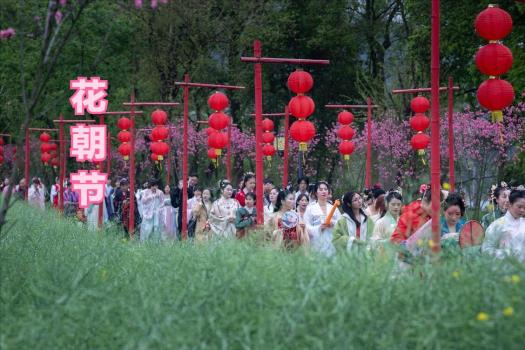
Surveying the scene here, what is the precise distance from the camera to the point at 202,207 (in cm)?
1844

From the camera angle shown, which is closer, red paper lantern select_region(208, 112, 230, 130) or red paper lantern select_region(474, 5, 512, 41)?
red paper lantern select_region(474, 5, 512, 41)

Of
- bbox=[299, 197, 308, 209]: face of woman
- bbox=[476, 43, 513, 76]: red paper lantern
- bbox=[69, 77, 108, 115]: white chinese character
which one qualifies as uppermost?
bbox=[69, 77, 108, 115]: white chinese character

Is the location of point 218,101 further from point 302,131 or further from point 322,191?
point 322,191

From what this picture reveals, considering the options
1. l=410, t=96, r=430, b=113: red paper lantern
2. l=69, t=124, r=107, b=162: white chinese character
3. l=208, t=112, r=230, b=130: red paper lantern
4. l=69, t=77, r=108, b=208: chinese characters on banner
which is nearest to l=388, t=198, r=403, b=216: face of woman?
l=410, t=96, r=430, b=113: red paper lantern

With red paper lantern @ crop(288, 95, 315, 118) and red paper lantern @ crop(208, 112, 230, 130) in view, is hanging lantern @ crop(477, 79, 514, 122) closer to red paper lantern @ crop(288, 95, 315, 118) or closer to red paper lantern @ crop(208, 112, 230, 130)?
red paper lantern @ crop(288, 95, 315, 118)

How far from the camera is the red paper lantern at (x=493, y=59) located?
11.3 m

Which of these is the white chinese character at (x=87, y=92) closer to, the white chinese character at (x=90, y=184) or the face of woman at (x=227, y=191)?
the white chinese character at (x=90, y=184)

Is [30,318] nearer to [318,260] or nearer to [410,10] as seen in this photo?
[318,260]

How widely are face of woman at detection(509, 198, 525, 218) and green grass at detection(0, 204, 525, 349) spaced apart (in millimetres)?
1923

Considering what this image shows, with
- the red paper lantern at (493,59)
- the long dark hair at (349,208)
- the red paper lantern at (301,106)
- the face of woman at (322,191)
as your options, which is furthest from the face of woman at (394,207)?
the red paper lantern at (301,106)

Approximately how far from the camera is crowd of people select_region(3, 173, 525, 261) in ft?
30.6

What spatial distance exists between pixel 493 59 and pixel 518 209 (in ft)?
8.22

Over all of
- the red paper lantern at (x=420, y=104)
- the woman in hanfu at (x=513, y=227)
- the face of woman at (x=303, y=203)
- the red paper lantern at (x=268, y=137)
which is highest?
the red paper lantern at (x=420, y=104)

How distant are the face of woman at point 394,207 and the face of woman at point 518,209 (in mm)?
1808
